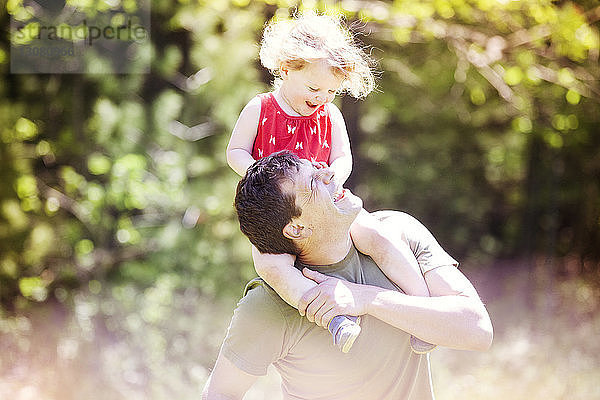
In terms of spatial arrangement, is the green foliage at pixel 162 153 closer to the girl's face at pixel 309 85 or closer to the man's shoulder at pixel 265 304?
the girl's face at pixel 309 85

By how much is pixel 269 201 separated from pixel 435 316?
1.47 feet

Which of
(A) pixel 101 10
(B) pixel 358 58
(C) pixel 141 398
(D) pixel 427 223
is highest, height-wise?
(B) pixel 358 58

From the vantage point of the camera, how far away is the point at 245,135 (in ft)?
5.57

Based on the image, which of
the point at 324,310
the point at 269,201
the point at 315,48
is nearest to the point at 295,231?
the point at 269,201

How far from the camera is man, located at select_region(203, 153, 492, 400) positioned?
1550 mm

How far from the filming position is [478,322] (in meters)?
1.62

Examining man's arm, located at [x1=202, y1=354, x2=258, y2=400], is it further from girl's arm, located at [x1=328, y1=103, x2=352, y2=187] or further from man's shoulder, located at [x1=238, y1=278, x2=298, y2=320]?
girl's arm, located at [x1=328, y1=103, x2=352, y2=187]

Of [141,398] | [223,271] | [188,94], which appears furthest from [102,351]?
[188,94]

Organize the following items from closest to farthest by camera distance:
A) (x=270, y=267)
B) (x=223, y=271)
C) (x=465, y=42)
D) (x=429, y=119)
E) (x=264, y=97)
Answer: (x=270, y=267) < (x=264, y=97) < (x=465, y=42) < (x=223, y=271) < (x=429, y=119)

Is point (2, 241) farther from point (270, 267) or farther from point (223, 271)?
point (270, 267)

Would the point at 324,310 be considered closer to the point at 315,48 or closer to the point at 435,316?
the point at 435,316

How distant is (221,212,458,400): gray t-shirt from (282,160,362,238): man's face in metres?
0.14

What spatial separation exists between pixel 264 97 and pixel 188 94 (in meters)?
Answer: 2.74

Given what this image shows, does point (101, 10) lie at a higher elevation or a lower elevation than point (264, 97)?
lower
